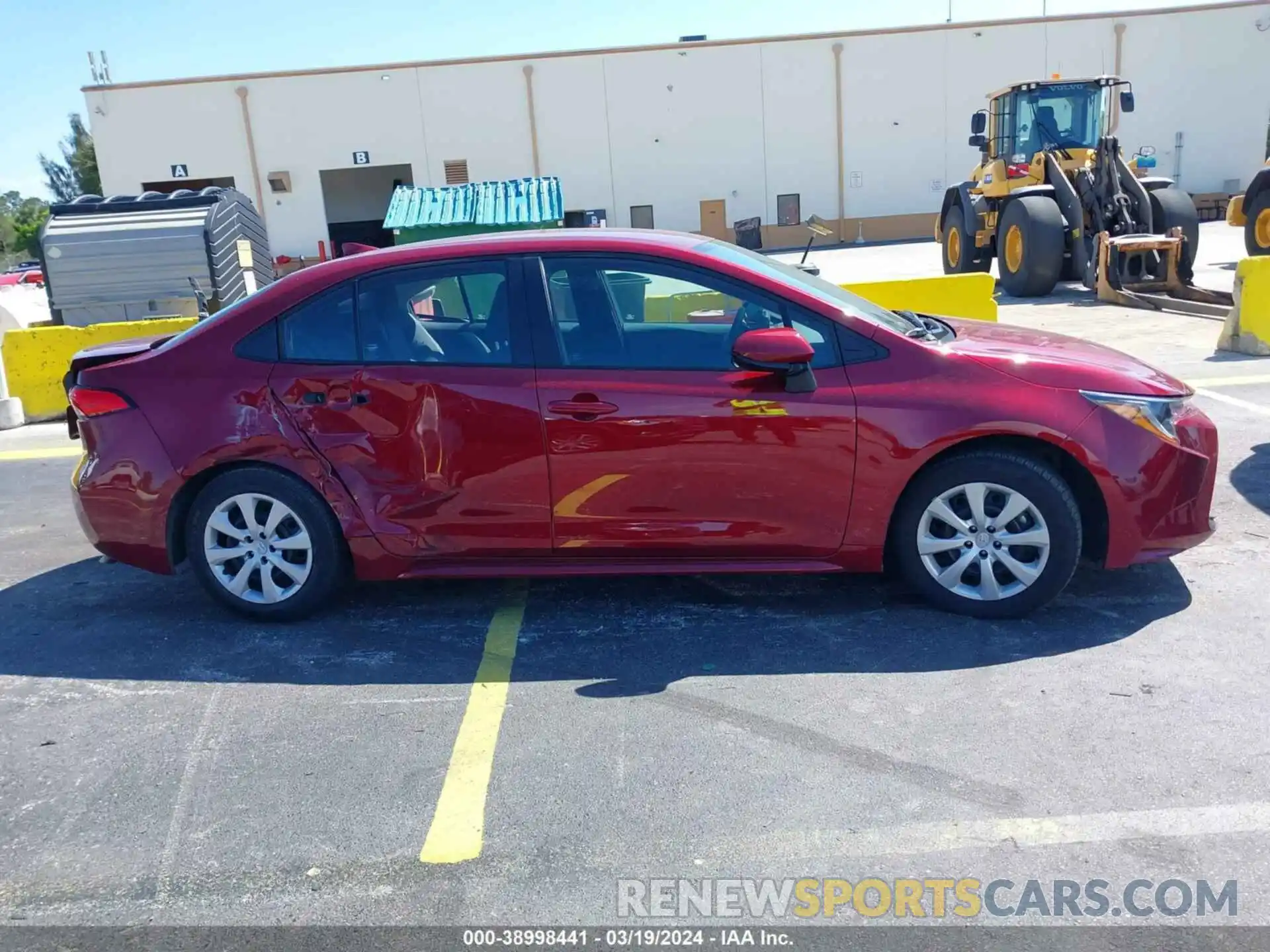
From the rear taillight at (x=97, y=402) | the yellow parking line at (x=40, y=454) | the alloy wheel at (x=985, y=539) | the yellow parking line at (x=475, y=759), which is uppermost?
the rear taillight at (x=97, y=402)

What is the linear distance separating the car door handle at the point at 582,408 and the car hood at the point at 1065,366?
1.41m

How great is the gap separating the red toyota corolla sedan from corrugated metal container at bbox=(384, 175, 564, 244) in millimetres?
8967

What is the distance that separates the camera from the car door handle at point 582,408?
4137 millimetres

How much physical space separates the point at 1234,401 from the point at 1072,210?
8.47m

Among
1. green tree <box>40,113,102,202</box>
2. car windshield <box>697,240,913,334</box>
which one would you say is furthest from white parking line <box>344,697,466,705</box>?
green tree <box>40,113,102,202</box>

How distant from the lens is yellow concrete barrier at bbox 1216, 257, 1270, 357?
9.40 meters

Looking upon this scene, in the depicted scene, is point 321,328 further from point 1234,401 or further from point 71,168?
point 71,168

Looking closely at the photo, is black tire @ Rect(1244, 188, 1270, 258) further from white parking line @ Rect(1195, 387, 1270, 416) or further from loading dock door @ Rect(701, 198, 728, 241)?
loading dock door @ Rect(701, 198, 728, 241)

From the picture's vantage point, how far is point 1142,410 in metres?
4.07

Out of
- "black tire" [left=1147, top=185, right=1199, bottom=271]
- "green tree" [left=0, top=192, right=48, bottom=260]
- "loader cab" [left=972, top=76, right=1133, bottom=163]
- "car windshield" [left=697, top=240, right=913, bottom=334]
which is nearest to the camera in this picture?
"car windshield" [left=697, top=240, right=913, bottom=334]

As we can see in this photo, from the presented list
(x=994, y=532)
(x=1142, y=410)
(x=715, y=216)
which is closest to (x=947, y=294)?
(x=1142, y=410)

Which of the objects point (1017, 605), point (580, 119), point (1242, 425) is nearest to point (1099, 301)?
point (1242, 425)

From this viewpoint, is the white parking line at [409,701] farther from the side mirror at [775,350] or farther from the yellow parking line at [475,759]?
the side mirror at [775,350]

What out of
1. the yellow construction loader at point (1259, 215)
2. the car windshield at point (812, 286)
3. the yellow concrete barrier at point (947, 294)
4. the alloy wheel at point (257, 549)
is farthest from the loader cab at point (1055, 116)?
the alloy wheel at point (257, 549)
